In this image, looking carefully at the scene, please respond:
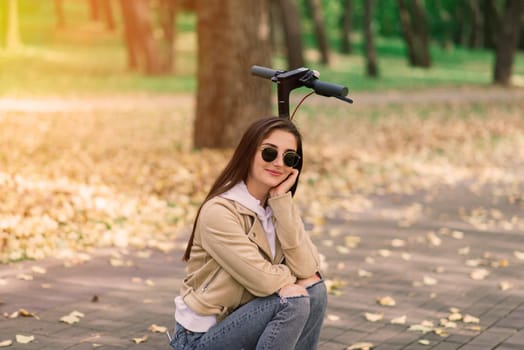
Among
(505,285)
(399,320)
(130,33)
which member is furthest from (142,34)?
(399,320)

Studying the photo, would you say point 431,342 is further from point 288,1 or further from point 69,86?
point 288,1

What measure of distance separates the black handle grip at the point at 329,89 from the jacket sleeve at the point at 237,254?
685 millimetres

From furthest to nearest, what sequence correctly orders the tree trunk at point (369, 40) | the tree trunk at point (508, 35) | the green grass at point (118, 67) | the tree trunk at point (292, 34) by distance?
the tree trunk at point (369, 40) < the tree trunk at point (292, 34) < the tree trunk at point (508, 35) < the green grass at point (118, 67)

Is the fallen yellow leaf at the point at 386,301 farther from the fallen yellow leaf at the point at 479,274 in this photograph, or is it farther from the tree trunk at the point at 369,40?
the tree trunk at the point at 369,40

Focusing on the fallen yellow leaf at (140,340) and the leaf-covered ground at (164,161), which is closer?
the fallen yellow leaf at (140,340)

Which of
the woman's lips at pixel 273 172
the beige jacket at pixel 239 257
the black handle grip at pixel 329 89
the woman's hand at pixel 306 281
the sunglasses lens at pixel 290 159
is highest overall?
the black handle grip at pixel 329 89

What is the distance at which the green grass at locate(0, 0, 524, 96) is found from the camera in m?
28.3

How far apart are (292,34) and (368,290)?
951 inches

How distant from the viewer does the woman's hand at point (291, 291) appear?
4074mm

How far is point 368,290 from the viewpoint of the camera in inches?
276

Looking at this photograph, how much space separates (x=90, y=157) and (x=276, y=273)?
32.5ft

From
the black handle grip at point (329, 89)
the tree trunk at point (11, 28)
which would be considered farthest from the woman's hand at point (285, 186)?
the tree trunk at point (11, 28)

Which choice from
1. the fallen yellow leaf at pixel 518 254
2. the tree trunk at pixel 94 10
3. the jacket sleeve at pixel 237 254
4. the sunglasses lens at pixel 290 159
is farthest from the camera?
the tree trunk at pixel 94 10

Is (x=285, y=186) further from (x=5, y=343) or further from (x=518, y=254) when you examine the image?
(x=518, y=254)
